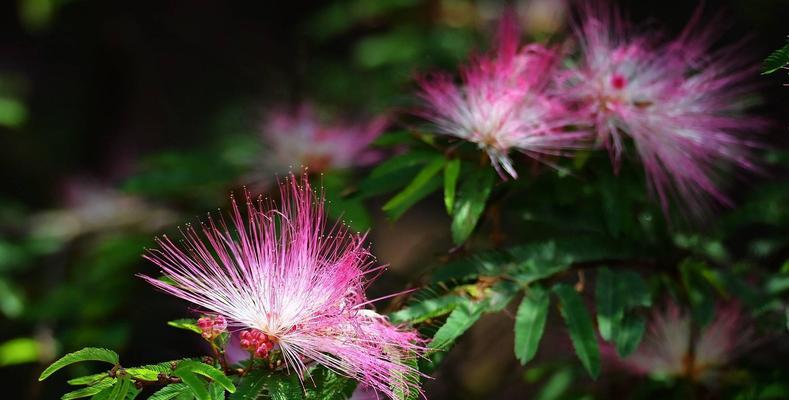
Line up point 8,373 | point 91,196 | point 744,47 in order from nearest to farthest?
1. point 744,47
2. point 8,373
3. point 91,196

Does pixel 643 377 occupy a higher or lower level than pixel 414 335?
lower

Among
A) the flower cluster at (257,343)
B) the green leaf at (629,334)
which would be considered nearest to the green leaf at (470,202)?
the green leaf at (629,334)

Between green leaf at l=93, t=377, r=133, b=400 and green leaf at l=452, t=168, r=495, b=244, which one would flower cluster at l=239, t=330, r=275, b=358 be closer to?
green leaf at l=93, t=377, r=133, b=400

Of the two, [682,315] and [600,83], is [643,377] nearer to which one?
[682,315]

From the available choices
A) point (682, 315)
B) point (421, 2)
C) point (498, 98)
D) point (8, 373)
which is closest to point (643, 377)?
point (682, 315)

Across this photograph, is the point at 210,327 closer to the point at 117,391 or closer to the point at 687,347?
the point at 117,391

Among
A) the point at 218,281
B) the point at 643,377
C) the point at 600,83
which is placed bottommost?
the point at 643,377

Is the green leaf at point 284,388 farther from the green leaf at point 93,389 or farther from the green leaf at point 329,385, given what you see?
the green leaf at point 93,389

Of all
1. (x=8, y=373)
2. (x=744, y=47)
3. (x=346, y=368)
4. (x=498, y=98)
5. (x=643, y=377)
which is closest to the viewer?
(x=346, y=368)
